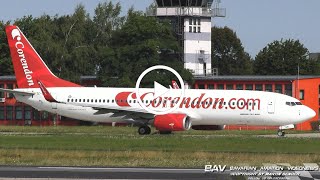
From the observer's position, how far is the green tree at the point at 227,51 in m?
138

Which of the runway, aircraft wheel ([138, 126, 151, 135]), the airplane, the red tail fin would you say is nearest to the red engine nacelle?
the airplane

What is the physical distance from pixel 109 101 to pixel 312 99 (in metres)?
30.8

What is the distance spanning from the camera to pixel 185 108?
60031mm

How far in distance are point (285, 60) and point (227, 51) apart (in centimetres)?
1701

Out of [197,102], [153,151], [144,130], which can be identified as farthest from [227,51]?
[153,151]

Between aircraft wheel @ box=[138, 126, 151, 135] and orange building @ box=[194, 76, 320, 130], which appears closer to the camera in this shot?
aircraft wheel @ box=[138, 126, 151, 135]

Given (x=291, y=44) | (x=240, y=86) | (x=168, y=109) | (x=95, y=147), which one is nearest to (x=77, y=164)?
(x=95, y=147)

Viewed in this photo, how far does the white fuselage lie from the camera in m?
58.1

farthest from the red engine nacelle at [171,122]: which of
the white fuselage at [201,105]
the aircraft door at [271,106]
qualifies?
the aircraft door at [271,106]

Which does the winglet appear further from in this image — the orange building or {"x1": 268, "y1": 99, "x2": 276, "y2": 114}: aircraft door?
the orange building

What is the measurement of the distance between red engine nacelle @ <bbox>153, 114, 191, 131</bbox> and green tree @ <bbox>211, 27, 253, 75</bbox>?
80127 millimetres

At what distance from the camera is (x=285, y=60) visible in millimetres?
124812

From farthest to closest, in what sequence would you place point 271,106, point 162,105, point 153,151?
point 162,105
point 271,106
point 153,151
